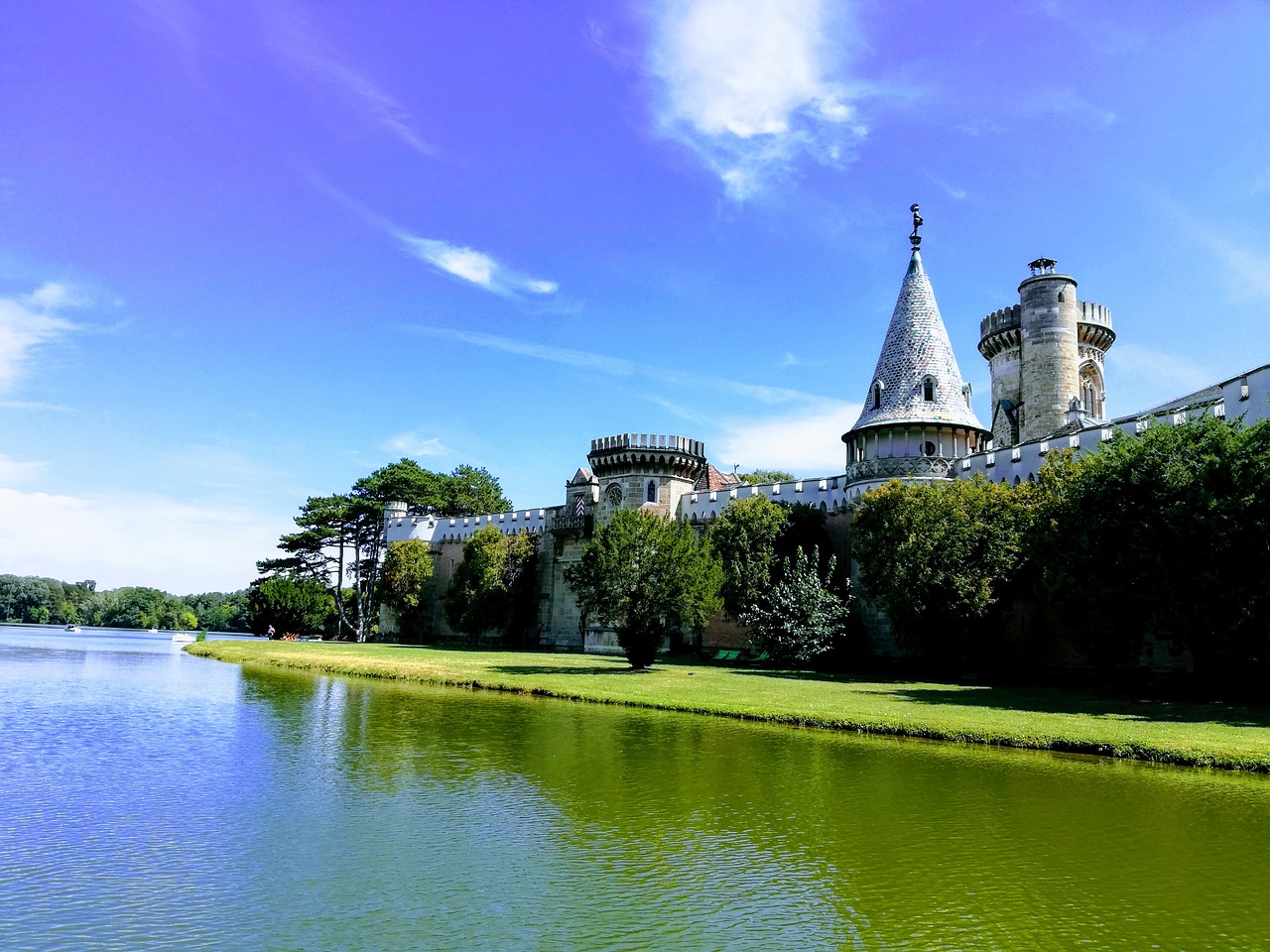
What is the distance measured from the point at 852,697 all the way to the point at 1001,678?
10568mm

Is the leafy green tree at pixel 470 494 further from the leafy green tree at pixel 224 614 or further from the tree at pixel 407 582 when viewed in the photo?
the leafy green tree at pixel 224 614

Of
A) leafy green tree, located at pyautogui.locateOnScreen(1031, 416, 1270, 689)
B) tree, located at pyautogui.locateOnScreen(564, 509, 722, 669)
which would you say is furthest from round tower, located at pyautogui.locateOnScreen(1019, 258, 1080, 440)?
tree, located at pyautogui.locateOnScreen(564, 509, 722, 669)

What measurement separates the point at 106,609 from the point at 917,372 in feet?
417

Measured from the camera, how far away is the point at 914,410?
38875 mm

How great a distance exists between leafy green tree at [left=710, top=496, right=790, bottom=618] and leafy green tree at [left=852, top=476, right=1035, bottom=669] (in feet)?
19.5

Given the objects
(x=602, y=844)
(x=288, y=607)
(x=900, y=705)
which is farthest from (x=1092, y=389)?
(x=288, y=607)

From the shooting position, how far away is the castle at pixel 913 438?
3719 centimetres

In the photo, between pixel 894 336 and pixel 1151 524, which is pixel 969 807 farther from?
pixel 894 336

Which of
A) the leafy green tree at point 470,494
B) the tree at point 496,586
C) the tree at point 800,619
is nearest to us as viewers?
the tree at point 800,619

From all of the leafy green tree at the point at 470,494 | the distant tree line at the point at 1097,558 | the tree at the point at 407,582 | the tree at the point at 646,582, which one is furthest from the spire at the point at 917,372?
the leafy green tree at the point at 470,494

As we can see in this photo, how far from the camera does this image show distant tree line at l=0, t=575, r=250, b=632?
123750 millimetres

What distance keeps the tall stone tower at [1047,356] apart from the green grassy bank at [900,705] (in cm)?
2290

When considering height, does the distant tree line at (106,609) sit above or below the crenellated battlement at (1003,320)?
below

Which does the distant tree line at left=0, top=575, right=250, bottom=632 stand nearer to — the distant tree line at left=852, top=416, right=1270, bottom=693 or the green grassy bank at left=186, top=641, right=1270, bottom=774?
the green grassy bank at left=186, top=641, right=1270, bottom=774
